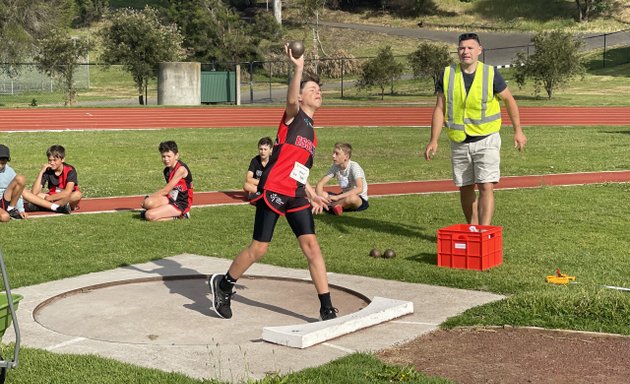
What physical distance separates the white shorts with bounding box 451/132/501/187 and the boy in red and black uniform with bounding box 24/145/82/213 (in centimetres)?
635

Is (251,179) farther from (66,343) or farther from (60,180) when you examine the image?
(66,343)

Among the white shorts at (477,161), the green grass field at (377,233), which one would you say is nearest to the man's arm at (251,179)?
the green grass field at (377,233)

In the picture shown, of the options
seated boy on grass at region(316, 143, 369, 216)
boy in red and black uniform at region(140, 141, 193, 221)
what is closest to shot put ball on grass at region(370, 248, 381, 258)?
seated boy on grass at region(316, 143, 369, 216)

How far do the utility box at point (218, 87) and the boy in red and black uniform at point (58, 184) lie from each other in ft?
124

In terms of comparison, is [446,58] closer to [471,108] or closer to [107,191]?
[107,191]

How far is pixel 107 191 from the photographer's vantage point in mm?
17625

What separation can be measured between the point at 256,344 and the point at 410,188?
35.3 feet

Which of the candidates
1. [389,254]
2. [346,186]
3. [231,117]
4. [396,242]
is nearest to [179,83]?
[231,117]

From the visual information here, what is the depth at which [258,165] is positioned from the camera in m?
16.1

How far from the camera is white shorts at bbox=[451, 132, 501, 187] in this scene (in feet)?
36.1

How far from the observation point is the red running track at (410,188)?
15.8 meters

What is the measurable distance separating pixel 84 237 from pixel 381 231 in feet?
12.4

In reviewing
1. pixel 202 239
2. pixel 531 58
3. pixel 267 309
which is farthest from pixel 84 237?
pixel 531 58

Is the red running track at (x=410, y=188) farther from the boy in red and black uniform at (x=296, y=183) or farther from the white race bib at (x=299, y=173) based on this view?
the white race bib at (x=299, y=173)
